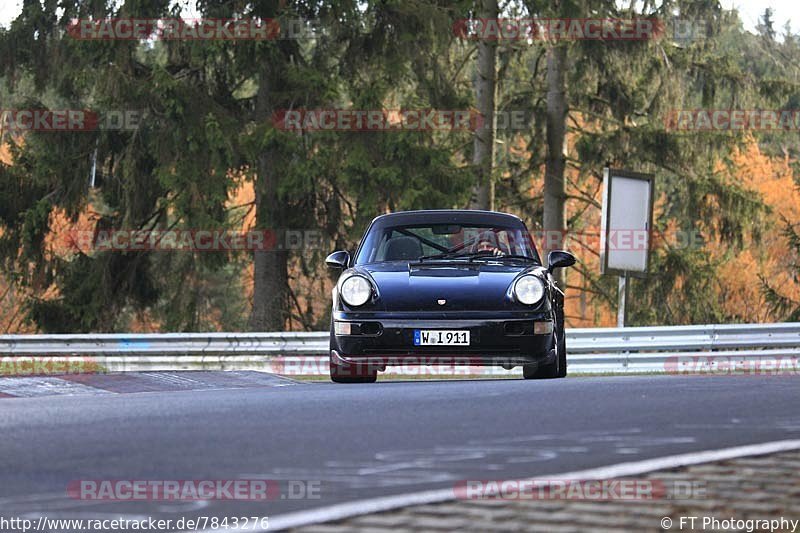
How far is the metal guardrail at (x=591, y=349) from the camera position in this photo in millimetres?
17562

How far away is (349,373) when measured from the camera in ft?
41.8

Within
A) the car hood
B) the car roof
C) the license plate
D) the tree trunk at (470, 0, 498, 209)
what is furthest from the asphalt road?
the tree trunk at (470, 0, 498, 209)

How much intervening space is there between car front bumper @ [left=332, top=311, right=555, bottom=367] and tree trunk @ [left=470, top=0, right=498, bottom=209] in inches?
693

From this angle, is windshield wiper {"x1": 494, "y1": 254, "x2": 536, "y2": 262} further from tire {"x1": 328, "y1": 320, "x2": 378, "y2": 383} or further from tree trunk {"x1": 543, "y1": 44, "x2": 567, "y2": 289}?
tree trunk {"x1": 543, "y1": 44, "x2": 567, "y2": 289}

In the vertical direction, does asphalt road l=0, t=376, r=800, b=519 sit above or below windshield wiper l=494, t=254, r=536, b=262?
below

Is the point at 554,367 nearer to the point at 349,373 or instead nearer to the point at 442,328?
the point at 442,328

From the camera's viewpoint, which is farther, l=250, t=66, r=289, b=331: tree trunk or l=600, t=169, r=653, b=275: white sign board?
l=250, t=66, r=289, b=331: tree trunk

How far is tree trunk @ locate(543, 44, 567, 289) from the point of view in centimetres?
3184

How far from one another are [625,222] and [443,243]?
22.7 feet

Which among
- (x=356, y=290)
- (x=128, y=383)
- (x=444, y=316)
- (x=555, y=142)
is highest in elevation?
(x=555, y=142)

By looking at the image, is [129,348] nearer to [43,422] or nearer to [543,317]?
[543,317]

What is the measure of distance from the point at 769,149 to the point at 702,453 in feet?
173

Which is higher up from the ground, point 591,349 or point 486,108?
point 486,108

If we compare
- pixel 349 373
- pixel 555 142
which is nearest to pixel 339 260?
pixel 349 373
